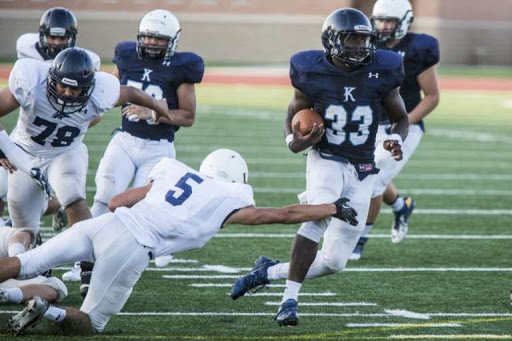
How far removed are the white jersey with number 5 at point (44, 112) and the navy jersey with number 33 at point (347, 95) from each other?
40.3 inches

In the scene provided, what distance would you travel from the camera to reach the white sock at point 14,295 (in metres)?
4.95

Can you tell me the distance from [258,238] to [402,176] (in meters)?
3.84

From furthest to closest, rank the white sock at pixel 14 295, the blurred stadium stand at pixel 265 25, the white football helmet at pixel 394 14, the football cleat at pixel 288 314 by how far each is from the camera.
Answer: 1. the blurred stadium stand at pixel 265 25
2. the white football helmet at pixel 394 14
3. the football cleat at pixel 288 314
4. the white sock at pixel 14 295

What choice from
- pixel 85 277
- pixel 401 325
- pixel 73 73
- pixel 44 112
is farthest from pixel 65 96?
pixel 401 325

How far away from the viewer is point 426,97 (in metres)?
7.63

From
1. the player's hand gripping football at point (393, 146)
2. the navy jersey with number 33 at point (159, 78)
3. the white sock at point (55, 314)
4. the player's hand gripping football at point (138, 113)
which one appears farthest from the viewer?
the navy jersey with number 33 at point (159, 78)

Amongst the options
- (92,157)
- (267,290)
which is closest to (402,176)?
(92,157)

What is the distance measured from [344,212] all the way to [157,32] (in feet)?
7.36

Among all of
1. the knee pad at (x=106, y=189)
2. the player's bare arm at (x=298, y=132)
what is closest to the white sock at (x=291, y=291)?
the player's bare arm at (x=298, y=132)

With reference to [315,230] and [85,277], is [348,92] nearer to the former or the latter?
[315,230]

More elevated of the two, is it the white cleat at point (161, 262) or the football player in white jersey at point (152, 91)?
the football player in white jersey at point (152, 91)

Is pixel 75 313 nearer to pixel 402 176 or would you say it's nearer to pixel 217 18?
pixel 402 176

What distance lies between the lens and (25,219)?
242 inches

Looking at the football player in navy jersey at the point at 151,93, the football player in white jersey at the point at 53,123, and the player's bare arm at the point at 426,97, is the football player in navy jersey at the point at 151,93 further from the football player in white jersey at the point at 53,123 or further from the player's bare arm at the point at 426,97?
the player's bare arm at the point at 426,97
